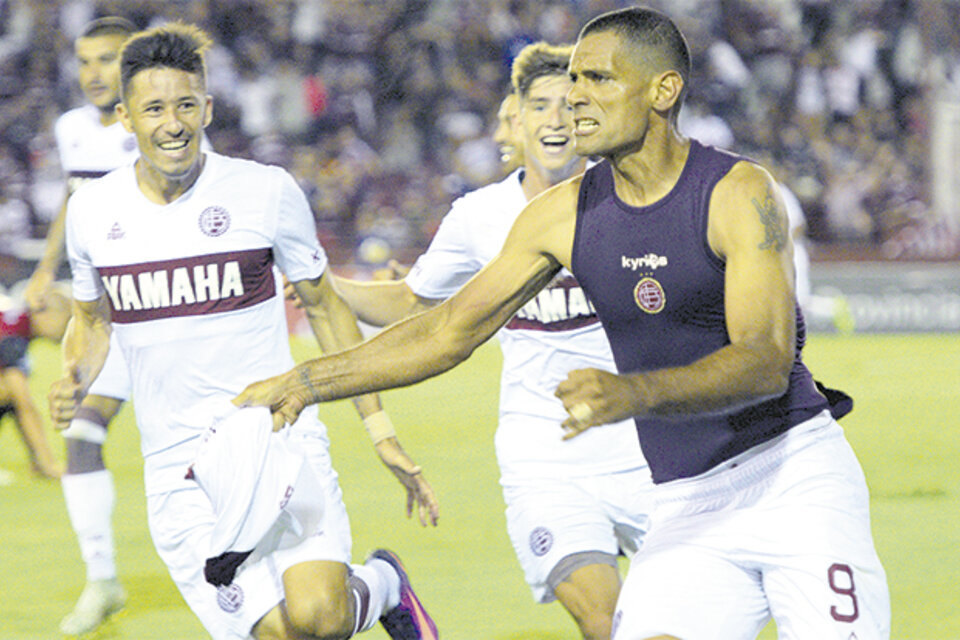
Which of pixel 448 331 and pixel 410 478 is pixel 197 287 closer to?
pixel 410 478

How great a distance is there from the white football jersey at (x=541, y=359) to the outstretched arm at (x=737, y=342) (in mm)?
1693

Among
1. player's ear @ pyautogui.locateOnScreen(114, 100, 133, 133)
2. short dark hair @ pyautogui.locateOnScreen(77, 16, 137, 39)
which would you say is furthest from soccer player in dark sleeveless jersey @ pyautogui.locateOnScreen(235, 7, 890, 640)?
short dark hair @ pyautogui.locateOnScreen(77, 16, 137, 39)

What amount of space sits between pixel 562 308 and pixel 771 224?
1814mm

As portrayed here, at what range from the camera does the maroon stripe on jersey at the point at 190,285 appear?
4980mm

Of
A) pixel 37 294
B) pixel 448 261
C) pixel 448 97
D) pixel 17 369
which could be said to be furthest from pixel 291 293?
pixel 448 97

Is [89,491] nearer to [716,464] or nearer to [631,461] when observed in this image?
[631,461]

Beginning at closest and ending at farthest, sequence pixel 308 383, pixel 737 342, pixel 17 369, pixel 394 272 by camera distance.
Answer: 1. pixel 737 342
2. pixel 308 383
3. pixel 394 272
4. pixel 17 369

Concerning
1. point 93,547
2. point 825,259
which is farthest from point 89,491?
point 825,259

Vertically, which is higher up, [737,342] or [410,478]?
[737,342]

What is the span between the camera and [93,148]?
7.55 metres

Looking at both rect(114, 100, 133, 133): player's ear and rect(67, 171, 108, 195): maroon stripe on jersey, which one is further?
rect(67, 171, 108, 195): maroon stripe on jersey

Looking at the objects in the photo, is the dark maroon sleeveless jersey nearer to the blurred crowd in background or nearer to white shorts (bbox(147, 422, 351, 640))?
white shorts (bbox(147, 422, 351, 640))

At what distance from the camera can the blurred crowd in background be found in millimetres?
20875

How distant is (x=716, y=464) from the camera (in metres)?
3.85
